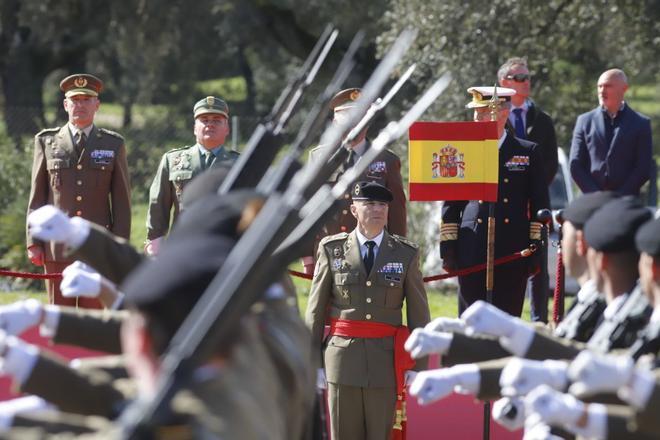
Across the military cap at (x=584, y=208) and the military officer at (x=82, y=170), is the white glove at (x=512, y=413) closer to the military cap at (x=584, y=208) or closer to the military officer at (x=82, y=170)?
the military cap at (x=584, y=208)

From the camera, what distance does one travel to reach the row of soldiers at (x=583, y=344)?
379cm

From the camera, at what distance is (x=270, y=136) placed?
466 centimetres

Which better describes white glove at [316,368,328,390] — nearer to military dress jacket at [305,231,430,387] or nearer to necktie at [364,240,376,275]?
military dress jacket at [305,231,430,387]

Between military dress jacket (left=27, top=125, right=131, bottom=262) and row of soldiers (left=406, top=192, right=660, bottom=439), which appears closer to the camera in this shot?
row of soldiers (left=406, top=192, right=660, bottom=439)

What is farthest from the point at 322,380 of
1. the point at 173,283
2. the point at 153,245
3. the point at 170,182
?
the point at 173,283

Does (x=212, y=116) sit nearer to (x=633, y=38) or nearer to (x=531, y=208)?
(x=531, y=208)

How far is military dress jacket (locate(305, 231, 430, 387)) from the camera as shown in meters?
7.16

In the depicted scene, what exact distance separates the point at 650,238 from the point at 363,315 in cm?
311

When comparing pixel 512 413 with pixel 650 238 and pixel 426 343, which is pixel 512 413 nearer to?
pixel 426 343

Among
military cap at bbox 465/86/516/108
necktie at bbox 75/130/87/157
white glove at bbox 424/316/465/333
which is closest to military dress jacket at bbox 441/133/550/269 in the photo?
military cap at bbox 465/86/516/108

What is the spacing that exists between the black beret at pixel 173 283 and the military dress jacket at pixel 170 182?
219 inches

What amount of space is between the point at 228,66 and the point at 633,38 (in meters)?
23.8

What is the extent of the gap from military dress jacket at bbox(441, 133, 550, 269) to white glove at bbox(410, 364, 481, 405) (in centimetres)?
446

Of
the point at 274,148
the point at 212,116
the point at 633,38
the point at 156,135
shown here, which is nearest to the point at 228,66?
the point at 156,135
